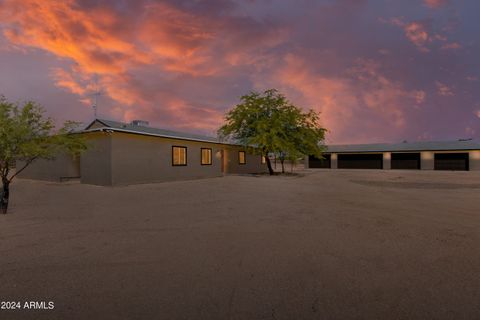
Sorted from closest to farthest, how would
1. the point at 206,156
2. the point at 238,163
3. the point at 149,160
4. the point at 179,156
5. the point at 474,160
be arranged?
the point at 149,160
the point at 179,156
the point at 206,156
the point at 238,163
the point at 474,160

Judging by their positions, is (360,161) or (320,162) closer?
(360,161)

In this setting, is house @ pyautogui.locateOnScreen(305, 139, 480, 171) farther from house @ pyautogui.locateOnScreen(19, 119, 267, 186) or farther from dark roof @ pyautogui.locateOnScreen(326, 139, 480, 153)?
house @ pyautogui.locateOnScreen(19, 119, 267, 186)

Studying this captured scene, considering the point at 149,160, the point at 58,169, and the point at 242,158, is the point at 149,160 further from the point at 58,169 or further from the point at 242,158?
the point at 242,158

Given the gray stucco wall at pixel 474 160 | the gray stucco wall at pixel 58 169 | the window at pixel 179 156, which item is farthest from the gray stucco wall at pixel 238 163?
the gray stucco wall at pixel 474 160

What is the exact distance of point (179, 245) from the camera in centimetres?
448

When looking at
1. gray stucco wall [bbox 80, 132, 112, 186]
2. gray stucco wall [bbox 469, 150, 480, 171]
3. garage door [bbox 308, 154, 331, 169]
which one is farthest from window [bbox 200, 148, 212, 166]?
gray stucco wall [bbox 469, 150, 480, 171]

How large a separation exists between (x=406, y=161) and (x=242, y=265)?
4014 centimetres

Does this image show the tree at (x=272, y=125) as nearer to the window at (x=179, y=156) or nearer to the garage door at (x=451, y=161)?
the window at (x=179, y=156)

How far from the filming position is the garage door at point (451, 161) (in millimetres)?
33125

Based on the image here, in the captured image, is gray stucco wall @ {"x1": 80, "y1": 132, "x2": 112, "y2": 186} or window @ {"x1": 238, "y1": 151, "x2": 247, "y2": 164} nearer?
gray stucco wall @ {"x1": 80, "y1": 132, "x2": 112, "y2": 186}

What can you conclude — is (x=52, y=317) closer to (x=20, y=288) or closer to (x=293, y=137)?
(x=20, y=288)

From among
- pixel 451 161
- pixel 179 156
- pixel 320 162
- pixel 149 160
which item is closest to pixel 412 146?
pixel 451 161

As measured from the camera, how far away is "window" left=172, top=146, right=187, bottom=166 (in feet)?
56.4

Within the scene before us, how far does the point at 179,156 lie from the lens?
17672 mm
